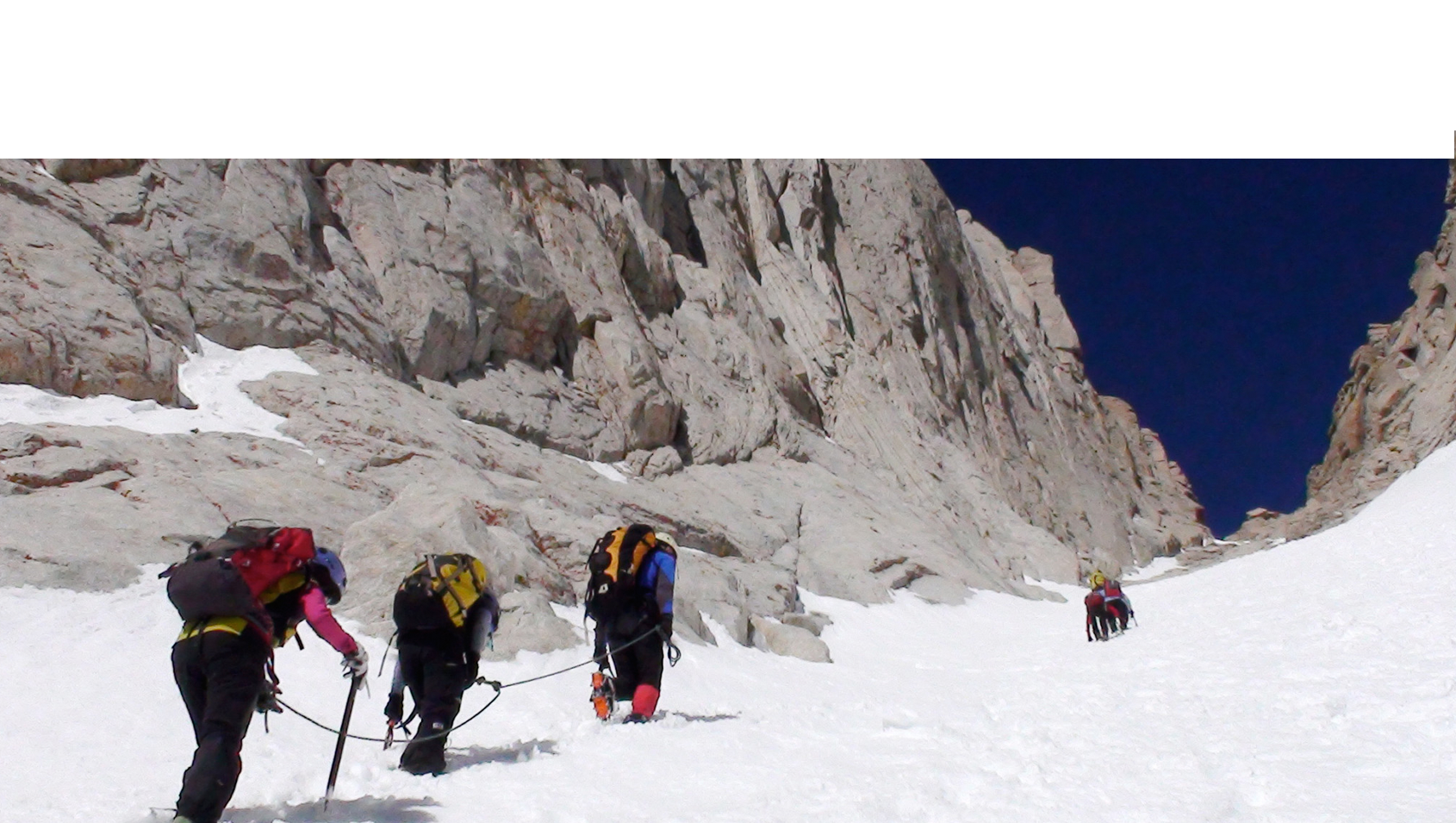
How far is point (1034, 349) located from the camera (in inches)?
2344

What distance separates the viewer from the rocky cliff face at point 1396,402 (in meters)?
42.7

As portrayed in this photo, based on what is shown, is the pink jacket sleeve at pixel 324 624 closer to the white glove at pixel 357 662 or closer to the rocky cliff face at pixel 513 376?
the white glove at pixel 357 662

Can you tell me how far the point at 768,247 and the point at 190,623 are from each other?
1370 inches

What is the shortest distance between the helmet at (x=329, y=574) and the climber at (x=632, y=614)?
248cm

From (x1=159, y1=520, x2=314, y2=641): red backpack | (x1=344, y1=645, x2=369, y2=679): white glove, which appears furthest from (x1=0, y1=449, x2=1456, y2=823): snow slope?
(x1=159, y1=520, x2=314, y2=641): red backpack

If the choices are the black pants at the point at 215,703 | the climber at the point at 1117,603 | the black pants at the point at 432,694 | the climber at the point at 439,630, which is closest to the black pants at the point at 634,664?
the climber at the point at 439,630

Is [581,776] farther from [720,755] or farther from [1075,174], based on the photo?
[1075,174]

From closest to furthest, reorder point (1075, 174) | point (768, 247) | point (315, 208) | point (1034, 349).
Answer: point (1075, 174), point (315, 208), point (768, 247), point (1034, 349)

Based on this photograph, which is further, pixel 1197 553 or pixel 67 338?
pixel 1197 553

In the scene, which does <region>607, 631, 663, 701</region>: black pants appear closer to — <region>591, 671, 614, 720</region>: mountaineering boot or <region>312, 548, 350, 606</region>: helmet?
<region>591, 671, 614, 720</region>: mountaineering boot

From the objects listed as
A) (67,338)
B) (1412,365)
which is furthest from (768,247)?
(1412,365)

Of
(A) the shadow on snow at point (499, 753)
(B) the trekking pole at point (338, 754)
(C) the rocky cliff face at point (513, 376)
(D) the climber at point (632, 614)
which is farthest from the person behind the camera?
(C) the rocky cliff face at point (513, 376)

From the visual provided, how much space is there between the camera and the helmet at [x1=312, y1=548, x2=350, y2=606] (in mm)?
4805
